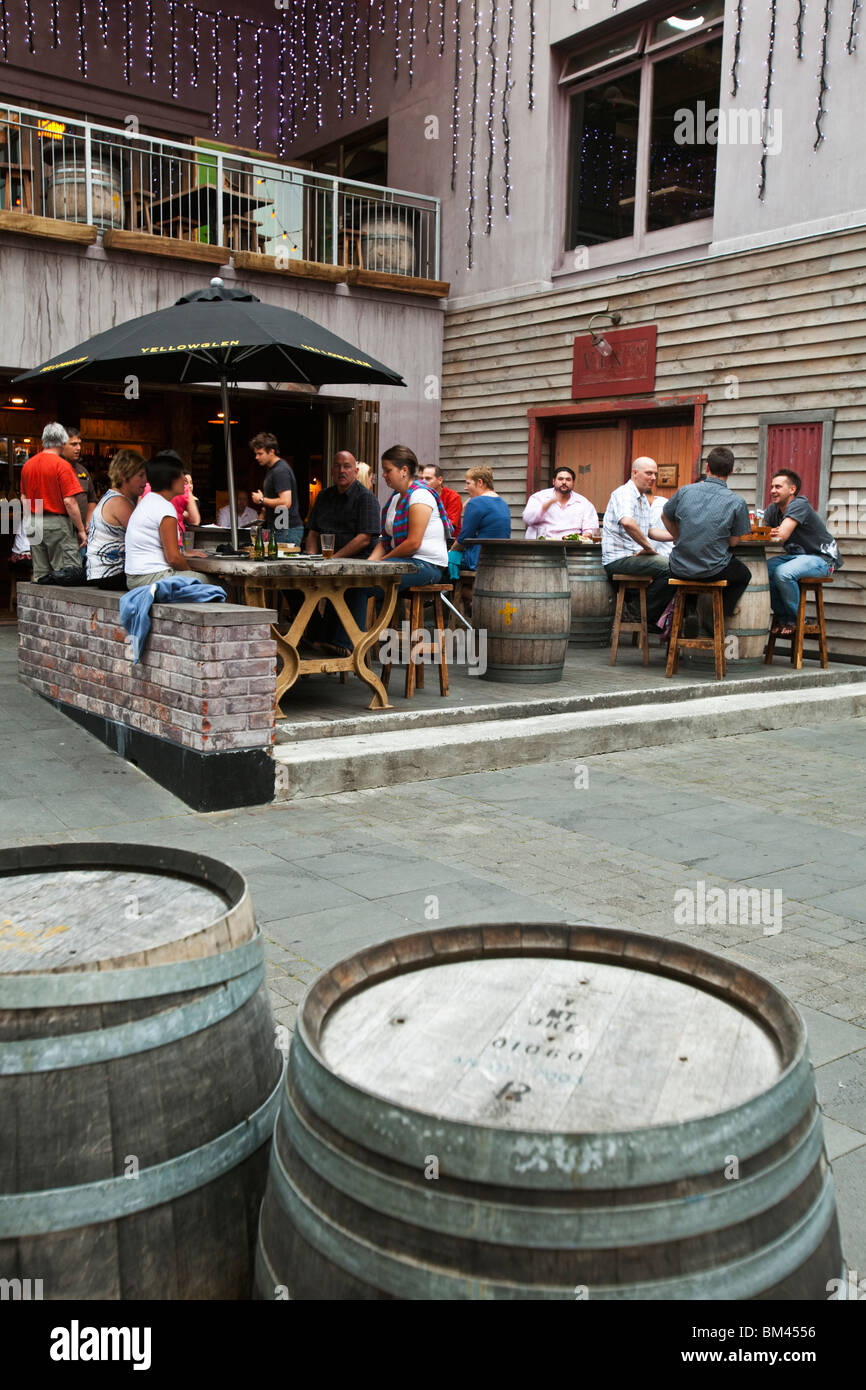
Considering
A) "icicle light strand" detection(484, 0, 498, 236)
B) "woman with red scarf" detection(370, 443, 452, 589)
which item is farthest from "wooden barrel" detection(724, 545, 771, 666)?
"icicle light strand" detection(484, 0, 498, 236)

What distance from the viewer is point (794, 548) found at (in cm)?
942

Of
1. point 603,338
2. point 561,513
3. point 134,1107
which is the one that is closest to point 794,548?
point 561,513

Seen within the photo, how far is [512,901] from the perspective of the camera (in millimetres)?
4094

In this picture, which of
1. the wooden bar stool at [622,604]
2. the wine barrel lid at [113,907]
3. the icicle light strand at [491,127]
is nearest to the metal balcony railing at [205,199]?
the icicle light strand at [491,127]

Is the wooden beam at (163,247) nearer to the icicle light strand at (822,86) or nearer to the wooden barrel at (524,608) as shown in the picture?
the icicle light strand at (822,86)

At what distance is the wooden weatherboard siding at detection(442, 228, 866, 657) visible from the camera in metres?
10.2

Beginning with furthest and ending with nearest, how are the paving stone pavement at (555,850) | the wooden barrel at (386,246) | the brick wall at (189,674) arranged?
the wooden barrel at (386,246) < the brick wall at (189,674) < the paving stone pavement at (555,850)

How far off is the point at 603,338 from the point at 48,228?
6.05 m

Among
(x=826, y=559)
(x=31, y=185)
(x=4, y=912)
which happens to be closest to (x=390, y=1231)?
(x=4, y=912)

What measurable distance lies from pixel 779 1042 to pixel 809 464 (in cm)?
999

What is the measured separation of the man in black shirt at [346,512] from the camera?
27.2 ft

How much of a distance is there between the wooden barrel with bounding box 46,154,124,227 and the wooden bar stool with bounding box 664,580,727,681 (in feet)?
25.6

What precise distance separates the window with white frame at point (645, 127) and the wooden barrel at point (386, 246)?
2318 mm
